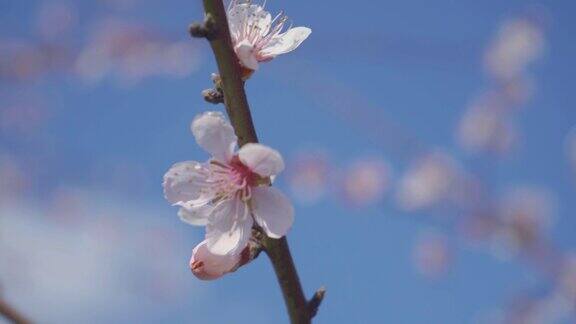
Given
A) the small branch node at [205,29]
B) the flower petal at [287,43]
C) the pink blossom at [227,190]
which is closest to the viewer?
the small branch node at [205,29]

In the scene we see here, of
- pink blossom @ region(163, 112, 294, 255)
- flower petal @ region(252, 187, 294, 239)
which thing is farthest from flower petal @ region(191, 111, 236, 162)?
flower petal @ region(252, 187, 294, 239)

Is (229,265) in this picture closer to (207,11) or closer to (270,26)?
(207,11)

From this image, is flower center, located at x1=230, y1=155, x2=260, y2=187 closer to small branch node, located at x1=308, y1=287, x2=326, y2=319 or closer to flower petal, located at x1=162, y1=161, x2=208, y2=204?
flower petal, located at x1=162, y1=161, x2=208, y2=204

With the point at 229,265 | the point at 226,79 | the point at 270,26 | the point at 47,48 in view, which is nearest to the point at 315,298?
the point at 229,265

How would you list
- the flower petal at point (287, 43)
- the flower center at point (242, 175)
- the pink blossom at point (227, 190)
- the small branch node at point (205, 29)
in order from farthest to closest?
1. the flower petal at point (287, 43)
2. the flower center at point (242, 175)
3. the pink blossom at point (227, 190)
4. the small branch node at point (205, 29)

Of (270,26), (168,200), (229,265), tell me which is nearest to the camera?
(229,265)

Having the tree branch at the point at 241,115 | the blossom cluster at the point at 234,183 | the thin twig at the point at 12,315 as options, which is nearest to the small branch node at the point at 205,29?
the tree branch at the point at 241,115

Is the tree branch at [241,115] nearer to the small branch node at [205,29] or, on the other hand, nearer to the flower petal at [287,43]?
the small branch node at [205,29]
